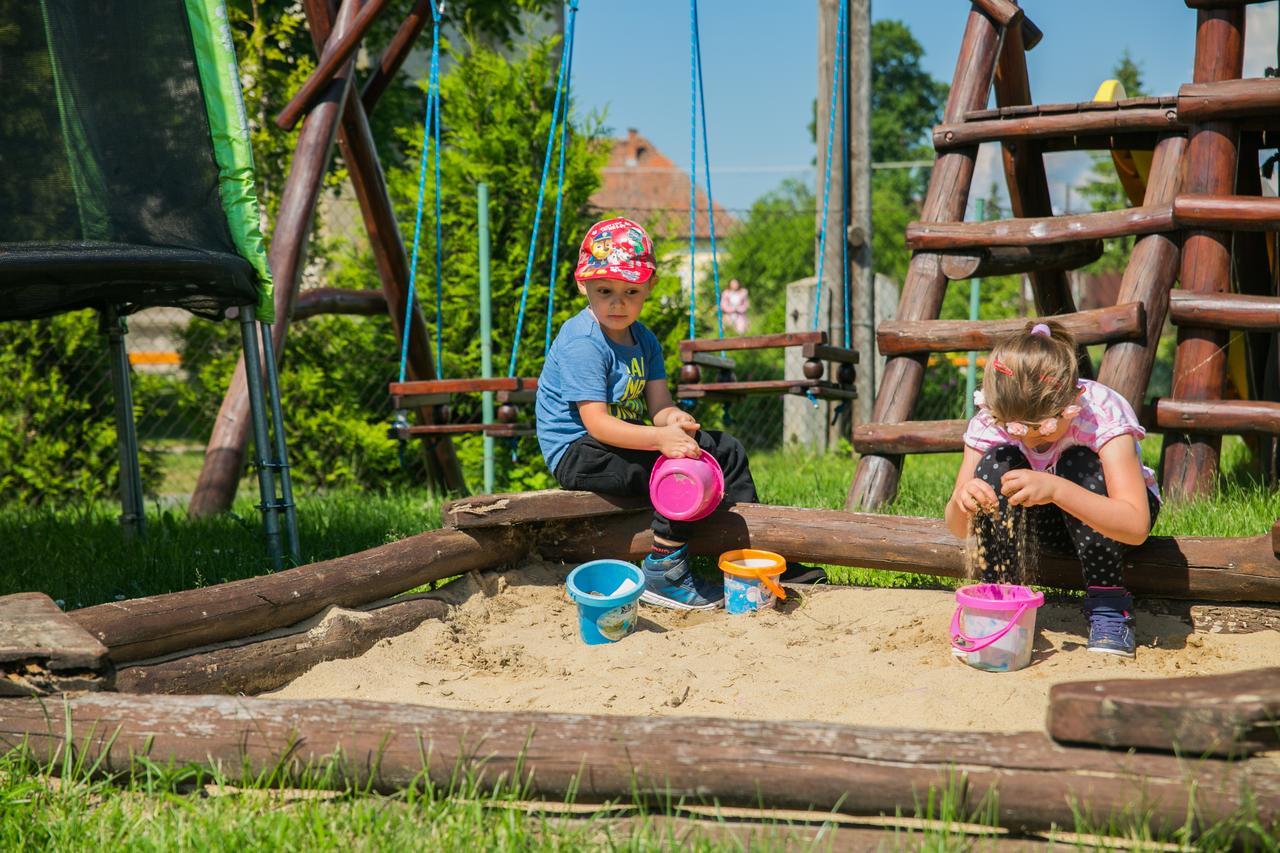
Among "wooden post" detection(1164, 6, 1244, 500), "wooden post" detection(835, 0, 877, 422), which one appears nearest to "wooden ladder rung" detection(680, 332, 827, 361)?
"wooden post" detection(1164, 6, 1244, 500)

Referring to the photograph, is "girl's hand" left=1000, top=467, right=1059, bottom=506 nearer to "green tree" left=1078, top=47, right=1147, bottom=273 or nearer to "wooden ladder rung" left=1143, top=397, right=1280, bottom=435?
"wooden ladder rung" left=1143, top=397, right=1280, bottom=435

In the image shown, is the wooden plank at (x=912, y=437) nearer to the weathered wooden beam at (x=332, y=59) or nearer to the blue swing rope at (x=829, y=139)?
the blue swing rope at (x=829, y=139)

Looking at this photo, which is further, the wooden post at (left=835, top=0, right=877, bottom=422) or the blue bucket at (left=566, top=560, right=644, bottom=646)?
the wooden post at (left=835, top=0, right=877, bottom=422)

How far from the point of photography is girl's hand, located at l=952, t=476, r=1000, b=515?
2736 millimetres

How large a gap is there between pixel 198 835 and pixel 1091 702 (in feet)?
4.44

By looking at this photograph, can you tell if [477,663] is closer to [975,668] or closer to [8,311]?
[975,668]

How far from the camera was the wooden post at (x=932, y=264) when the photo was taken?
4.22 metres

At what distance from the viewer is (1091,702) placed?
1.75m

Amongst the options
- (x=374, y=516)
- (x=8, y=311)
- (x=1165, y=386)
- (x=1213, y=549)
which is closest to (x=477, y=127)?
(x=374, y=516)

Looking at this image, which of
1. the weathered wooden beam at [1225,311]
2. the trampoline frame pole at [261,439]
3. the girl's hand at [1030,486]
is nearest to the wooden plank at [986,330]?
the weathered wooden beam at [1225,311]

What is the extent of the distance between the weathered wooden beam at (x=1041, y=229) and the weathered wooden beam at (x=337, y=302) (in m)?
2.58

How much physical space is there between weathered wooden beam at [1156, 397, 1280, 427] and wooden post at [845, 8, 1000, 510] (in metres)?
0.85

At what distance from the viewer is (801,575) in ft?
11.6

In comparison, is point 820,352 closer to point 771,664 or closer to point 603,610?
point 603,610
